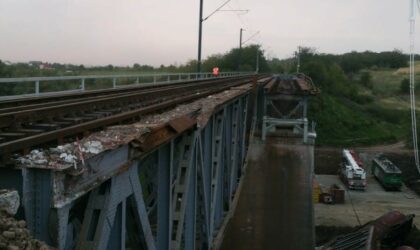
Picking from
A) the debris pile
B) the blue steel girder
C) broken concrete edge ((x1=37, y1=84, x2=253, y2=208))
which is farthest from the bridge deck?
the debris pile

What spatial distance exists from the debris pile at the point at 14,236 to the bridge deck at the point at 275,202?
16.4m

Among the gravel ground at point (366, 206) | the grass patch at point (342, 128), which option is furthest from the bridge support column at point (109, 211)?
the grass patch at point (342, 128)

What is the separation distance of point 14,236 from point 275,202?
72.9 feet

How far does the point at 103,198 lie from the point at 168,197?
2.61m

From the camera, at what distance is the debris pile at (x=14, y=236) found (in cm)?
313

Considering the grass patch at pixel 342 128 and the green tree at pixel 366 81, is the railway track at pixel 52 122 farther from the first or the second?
the green tree at pixel 366 81

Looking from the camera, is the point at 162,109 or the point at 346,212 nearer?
the point at 162,109

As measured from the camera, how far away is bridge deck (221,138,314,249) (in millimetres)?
21062

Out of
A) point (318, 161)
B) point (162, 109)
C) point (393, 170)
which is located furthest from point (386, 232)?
point (318, 161)

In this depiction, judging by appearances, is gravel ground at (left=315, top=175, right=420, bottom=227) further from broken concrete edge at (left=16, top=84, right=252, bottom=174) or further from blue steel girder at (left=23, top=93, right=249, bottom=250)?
broken concrete edge at (left=16, top=84, right=252, bottom=174)

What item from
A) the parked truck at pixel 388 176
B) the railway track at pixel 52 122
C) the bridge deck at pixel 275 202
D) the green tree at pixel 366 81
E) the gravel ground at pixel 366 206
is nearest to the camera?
the railway track at pixel 52 122

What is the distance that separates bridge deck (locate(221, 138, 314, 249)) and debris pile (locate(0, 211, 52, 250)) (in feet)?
53.7

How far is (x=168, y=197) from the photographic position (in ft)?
23.5

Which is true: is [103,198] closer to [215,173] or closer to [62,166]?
[62,166]
